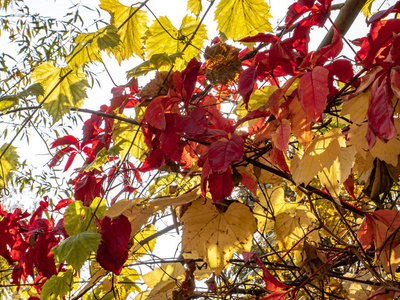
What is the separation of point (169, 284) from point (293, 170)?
1.42 ft

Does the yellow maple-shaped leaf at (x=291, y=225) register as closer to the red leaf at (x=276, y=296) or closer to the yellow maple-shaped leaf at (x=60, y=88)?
the red leaf at (x=276, y=296)

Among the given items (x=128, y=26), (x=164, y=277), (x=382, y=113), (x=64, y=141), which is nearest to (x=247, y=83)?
(x=382, y=113)

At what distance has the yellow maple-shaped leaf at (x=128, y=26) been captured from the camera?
0.86 metres

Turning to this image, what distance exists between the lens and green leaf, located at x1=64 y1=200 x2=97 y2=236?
71cm

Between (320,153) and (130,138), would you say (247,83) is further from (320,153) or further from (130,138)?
(130,138)

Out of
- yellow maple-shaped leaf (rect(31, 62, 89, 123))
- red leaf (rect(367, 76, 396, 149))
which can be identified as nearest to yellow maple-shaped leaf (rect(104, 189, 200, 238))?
yellow maple-shaped leaf (rect(31, 62, 89, 123))

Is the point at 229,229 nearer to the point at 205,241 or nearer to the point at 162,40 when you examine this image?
the point at 205,241

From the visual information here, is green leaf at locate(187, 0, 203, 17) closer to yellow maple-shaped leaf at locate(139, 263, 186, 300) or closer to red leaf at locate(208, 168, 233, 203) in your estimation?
red leaf at locate(208, 168, 233, 203)

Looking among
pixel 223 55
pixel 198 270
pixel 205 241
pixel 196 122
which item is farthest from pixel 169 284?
pixel 223 55

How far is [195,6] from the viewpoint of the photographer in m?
0.95

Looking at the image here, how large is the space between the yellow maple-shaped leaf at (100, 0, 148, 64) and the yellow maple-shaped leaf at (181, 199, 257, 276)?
469 mm

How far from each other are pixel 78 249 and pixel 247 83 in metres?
0.41

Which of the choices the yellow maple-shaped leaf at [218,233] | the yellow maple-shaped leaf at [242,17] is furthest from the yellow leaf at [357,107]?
the yellow maple-shaped leaf at [242,17]

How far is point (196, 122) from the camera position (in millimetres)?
570
